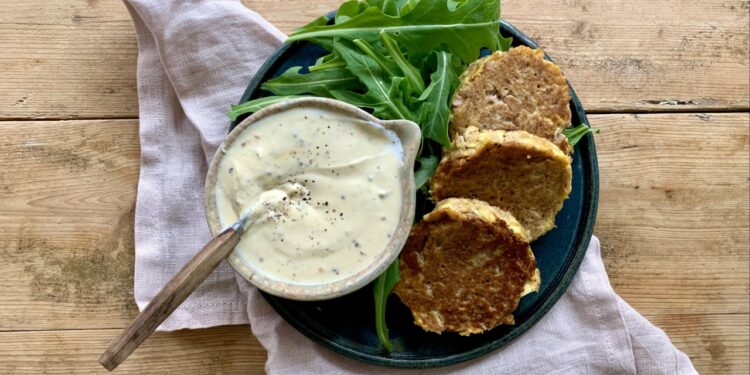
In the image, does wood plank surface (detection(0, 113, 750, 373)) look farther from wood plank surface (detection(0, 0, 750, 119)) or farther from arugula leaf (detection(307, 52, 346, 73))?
arugula leaf (detection(307, 52, 346, 73))

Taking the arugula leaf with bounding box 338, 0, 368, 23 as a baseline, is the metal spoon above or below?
below

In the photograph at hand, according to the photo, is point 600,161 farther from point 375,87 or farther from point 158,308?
point 158,308

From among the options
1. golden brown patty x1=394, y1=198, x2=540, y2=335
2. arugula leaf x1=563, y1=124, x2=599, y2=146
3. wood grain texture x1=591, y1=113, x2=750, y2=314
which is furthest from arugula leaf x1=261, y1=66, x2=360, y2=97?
wood grain texture x1=591, y1=113, x2=750, y2=314

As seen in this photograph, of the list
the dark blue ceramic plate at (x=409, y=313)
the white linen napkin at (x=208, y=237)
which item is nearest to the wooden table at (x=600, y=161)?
the white linen napkin at (x=208, y=237)

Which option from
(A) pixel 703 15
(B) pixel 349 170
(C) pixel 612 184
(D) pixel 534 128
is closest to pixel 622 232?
(C) pixel 612 184

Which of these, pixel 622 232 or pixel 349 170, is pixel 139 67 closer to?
pixel 349 170

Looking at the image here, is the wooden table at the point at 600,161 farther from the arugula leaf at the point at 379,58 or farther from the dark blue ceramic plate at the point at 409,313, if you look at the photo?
the arugula leaf at the point at 379,58
